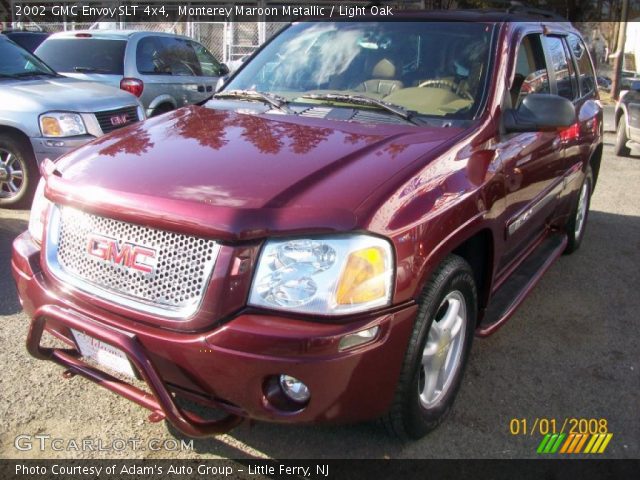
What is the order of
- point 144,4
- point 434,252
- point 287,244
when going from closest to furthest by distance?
point 287,244, point 434,252, point 144,4

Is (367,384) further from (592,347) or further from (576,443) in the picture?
(592,347)

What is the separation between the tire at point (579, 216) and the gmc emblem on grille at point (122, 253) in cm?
373

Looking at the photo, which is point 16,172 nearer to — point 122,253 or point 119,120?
point 119,120

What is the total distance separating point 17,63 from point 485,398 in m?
6.17

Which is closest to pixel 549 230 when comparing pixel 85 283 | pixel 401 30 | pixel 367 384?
pixel 401 30

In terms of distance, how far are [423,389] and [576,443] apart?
0.77 meters

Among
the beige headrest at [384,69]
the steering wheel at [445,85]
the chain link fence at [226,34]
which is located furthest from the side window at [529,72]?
the chain link fence at [226,34]

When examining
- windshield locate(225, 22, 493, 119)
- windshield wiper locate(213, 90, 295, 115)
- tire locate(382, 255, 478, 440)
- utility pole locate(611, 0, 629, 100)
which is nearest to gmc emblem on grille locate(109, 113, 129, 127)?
windshield locate(225, 22, 493, 119)

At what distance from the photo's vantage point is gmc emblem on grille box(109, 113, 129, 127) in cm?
649

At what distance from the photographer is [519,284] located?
382 cm

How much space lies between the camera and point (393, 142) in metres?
2.84

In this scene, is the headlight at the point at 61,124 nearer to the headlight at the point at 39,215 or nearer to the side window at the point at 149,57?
the side window at the point at 149,57

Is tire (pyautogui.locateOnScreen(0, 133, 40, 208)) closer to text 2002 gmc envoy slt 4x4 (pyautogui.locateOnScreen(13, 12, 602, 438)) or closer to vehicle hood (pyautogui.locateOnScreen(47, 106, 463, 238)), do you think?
text 2002 gmc envoy slt 4x4 (pyautogui.locateOnScreen(13, 12, 602, 438))
